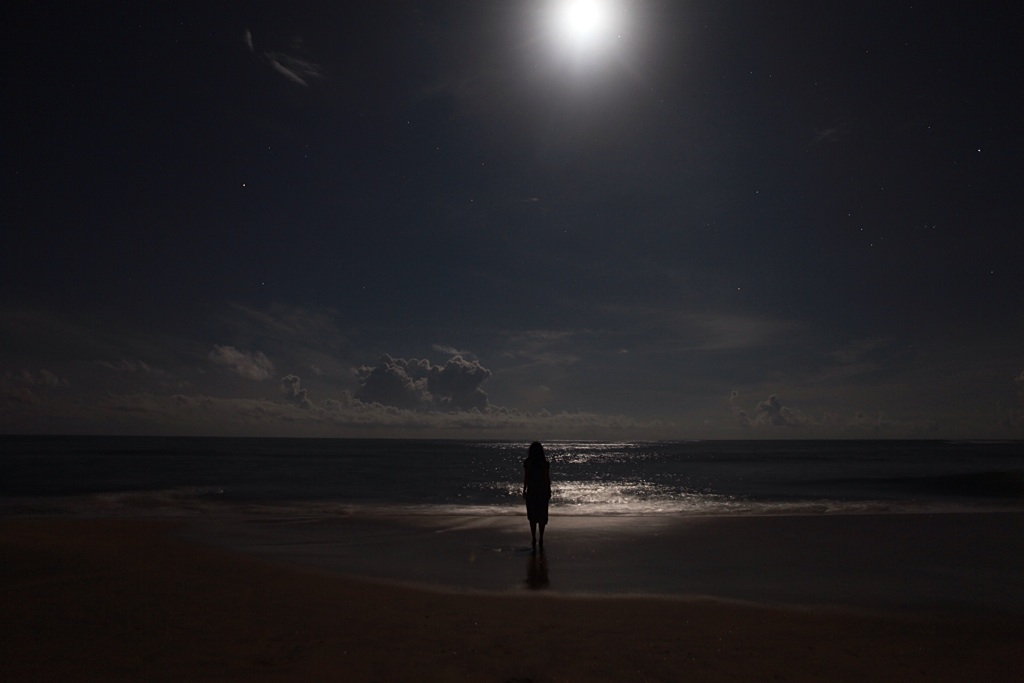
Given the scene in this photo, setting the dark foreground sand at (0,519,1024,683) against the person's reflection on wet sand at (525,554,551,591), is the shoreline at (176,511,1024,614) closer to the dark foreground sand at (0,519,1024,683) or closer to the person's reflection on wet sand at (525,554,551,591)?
the person's reflection on wet sand at (525,554,551,591)

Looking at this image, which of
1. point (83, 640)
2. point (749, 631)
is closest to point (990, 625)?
point (749, 631)

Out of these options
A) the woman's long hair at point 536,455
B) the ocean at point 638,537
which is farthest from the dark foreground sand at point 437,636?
the woman's long hair at point 536,455

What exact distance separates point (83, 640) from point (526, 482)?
334 inches

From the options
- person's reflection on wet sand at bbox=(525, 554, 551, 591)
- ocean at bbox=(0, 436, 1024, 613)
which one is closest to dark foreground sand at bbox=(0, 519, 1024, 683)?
person's reflection on wet sand at bbox=(525, 554, 551, 591)

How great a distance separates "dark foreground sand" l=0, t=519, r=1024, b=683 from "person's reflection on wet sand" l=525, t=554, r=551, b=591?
68cm

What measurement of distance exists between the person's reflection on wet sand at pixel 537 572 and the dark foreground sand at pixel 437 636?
676mm

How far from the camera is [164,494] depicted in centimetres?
2989

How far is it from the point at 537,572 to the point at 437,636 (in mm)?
4313

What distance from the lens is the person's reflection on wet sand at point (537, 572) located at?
10.1 metres

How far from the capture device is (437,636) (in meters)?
7.23

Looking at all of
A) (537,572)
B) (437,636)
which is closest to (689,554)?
(537,572)

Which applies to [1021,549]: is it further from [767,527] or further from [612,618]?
[612,618]

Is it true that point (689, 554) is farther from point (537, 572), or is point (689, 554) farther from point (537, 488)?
point (537, 572)

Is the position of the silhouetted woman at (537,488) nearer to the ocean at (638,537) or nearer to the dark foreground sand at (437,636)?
the ocean at (638,537)
